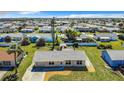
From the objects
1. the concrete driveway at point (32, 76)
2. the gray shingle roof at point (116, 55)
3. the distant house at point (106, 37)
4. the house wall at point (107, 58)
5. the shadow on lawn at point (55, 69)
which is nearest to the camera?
the concrete driveway at point (32, 76)

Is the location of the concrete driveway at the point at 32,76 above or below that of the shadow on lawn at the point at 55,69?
below

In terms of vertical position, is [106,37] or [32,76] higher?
[106,37]

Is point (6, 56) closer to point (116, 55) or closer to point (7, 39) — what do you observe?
point (116, 55)

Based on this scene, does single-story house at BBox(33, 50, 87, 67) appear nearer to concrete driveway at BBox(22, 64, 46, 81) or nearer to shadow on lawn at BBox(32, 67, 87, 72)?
shadow on lawn at BBox(32, 67, 87, 72)

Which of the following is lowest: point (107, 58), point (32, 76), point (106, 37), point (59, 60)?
point (32, 76)

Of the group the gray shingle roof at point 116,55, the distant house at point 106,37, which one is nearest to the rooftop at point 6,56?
the gray shingle roof at point 116,55

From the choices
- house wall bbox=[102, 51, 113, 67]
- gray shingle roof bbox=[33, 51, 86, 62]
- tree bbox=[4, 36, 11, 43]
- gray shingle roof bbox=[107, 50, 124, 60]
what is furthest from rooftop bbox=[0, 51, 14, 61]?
tree bbox=[4, 36, 11, 43]

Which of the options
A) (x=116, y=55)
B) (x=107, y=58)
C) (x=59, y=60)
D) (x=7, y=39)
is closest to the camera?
(x=59, y=60)

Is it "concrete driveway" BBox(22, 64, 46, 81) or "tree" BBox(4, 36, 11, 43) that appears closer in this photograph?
"concrete driveway" BBox(22, 64, 46, 81)

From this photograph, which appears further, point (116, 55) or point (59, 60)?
point (116, 55)

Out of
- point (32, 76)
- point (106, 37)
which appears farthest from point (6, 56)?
point (106, 37)

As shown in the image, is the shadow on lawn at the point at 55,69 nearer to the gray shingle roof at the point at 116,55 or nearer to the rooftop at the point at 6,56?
the rooftop at the point at 6,56
